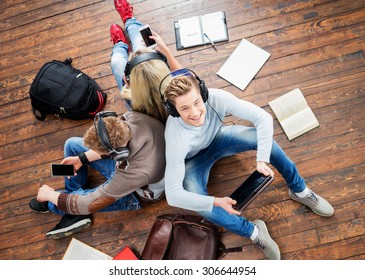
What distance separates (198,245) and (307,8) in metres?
1.99

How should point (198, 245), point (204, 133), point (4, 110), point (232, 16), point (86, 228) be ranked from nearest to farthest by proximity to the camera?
point (204, 133)
point (198, 245)
point (86, 228)
point (232, 16)
point (4, 110)

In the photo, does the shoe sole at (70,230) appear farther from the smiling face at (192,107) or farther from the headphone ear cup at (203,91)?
the headphone ear cup at (203,91)

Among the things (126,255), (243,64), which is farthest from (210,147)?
(126,255)

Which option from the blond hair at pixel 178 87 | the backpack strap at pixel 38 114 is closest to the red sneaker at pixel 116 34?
the backpack strap at pixel 38 114

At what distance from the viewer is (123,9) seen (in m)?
3.05

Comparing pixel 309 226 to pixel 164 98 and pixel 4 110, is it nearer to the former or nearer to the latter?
pixel 164 98

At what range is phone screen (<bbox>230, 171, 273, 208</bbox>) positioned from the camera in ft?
7.02

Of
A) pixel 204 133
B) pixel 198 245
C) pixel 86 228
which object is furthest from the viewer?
pixel 86 228

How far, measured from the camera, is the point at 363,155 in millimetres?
2600

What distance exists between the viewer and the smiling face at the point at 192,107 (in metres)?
1.88

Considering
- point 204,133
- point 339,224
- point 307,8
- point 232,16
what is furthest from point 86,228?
point 307,8

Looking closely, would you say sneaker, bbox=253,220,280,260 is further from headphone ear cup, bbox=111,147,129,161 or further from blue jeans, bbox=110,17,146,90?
blue jeans, bbox=110,17,146,90

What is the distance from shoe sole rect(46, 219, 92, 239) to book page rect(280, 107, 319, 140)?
1.58 meters

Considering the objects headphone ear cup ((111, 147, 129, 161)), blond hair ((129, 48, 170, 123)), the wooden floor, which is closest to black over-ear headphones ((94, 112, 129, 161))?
headphone ear cup ((111, 147, 129, 161))
